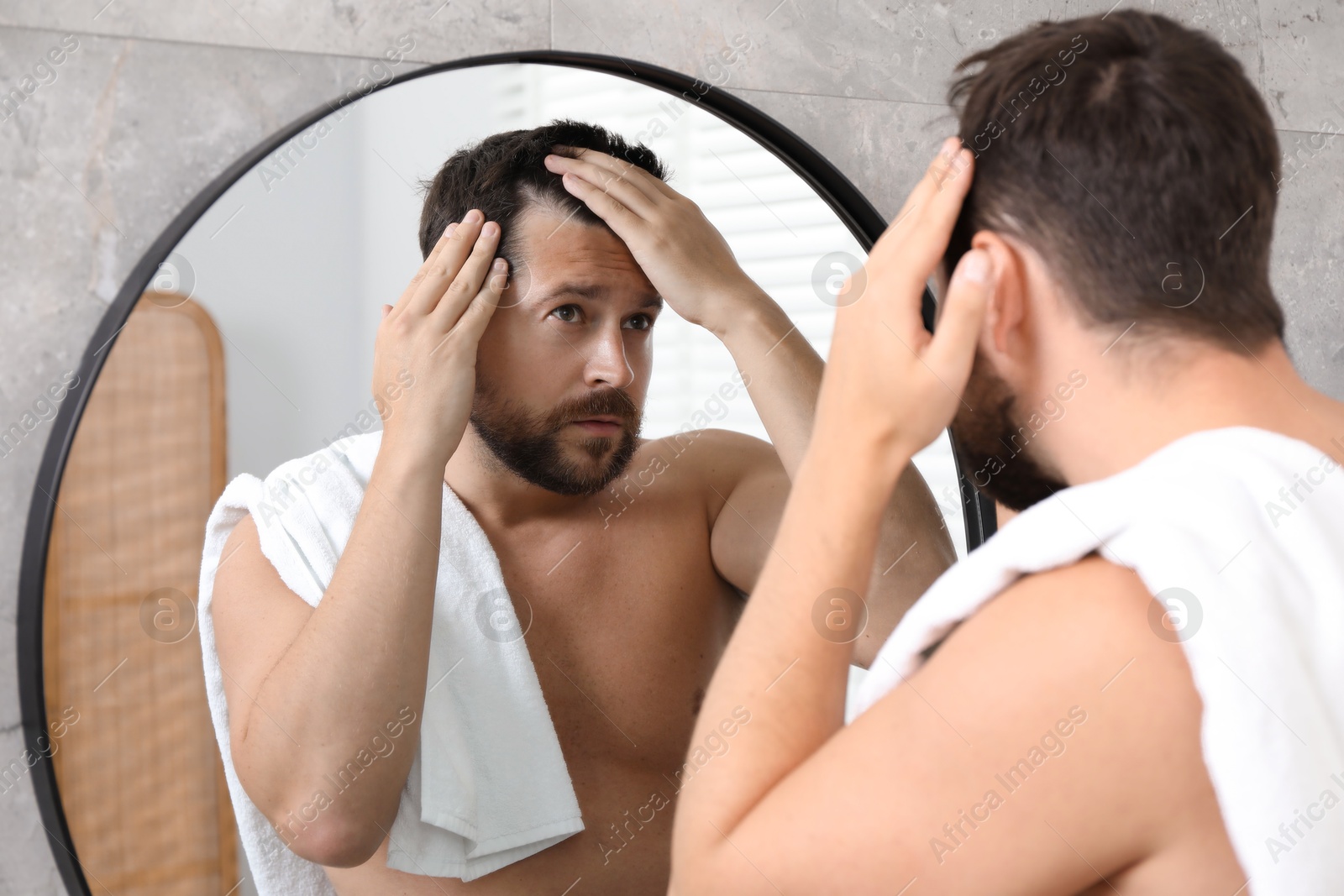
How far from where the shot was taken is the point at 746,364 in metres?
0.78

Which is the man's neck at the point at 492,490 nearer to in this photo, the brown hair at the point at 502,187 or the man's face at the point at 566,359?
the man's face at the point at 566,359

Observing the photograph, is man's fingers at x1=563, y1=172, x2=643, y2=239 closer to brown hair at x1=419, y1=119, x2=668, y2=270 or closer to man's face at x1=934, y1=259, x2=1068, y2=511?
brown hair at x1=419, y1=119, x2=668, y2=270

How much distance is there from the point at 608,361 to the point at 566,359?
0.03 meters

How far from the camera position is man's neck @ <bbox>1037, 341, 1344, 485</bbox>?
1.52ft

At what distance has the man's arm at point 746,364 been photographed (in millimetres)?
747

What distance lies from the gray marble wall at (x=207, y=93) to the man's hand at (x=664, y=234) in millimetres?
156

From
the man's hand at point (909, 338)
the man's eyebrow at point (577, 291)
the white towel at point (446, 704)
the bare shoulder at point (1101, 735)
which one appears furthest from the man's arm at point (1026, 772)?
the man's eyebrow at point (577, 291)

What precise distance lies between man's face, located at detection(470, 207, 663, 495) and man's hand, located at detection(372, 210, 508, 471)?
0.07ft

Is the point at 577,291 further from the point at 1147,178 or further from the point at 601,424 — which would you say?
the point at 1147,178

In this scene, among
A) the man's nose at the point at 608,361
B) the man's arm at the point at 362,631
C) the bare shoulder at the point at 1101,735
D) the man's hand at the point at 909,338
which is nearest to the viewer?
the bare shoulder at the point at 1101,735

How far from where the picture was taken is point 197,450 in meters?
0.69

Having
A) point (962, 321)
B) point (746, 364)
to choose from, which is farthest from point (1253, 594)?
point (746, 364)

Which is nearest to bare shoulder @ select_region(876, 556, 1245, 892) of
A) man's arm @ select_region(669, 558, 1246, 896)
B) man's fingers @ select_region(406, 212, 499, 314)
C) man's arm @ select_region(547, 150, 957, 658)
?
man's arm @ select_region(669, 558, 1246, 896)

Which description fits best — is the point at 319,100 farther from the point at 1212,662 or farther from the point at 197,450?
the point at 1212,662
